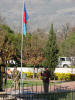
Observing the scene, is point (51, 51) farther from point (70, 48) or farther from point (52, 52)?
point (70, 48)

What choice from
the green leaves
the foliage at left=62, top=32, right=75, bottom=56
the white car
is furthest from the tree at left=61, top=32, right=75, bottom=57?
the green leaves

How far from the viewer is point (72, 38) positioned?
48.1m

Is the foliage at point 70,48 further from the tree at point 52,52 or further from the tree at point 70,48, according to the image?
the tree at point 52,52

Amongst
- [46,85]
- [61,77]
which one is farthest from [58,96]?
[61,77]

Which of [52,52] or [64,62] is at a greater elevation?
[52,52]

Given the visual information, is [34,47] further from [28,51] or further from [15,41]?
[15,41]

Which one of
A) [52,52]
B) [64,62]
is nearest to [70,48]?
[64,62]

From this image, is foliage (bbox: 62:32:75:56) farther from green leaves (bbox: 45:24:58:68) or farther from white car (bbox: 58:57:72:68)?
green leaves (bbox: 45:24:58:68)

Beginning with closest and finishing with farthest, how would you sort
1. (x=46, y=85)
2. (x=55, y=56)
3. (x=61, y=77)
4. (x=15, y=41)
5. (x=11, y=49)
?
(x=46, y=85), (x=61, y=77), (x=55, y=56), (x=11, y=49), (x=15, y=41)

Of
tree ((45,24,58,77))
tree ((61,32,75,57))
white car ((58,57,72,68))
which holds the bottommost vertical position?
white car ((58,57,72,68))

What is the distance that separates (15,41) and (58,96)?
3276 cm

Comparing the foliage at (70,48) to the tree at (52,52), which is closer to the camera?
the tree at (52,52)

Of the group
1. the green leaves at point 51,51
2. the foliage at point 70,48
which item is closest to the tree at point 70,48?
the foliage at point 70,48

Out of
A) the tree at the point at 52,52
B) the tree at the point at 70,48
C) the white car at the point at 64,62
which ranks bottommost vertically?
the white car at the point at 64,62
